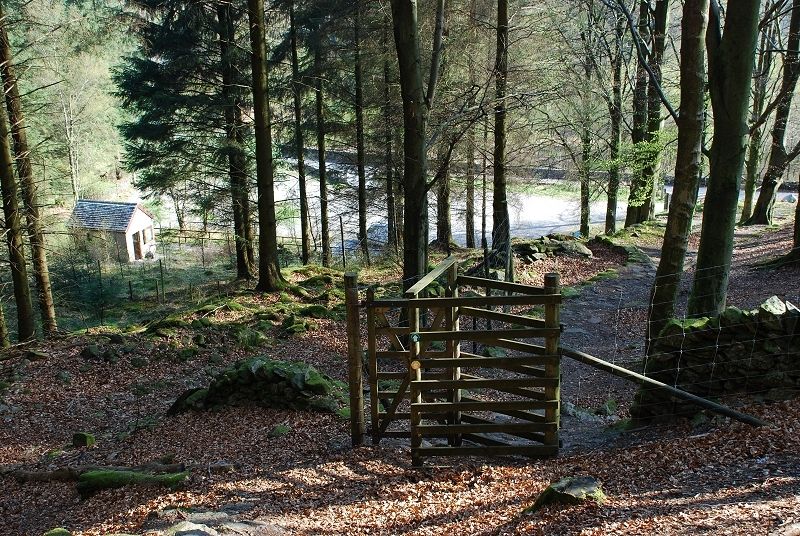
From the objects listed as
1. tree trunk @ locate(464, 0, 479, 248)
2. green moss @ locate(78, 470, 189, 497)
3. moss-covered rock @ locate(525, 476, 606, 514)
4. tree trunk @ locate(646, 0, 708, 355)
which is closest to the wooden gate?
moss-covered rock @ locate(525, 476, 606, 514)

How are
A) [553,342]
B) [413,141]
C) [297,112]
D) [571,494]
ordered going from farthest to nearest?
1. [297,112]
2. [413,141]
3. [553,342]
4. [571,494]

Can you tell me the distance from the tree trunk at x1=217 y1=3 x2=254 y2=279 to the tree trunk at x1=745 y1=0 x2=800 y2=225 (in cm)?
1434

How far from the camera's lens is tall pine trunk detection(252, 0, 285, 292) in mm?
14727

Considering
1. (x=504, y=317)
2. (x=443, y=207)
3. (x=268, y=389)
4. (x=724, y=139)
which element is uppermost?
(x=724, y=139)

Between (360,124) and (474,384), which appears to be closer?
(474,384)

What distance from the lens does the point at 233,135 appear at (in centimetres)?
1878

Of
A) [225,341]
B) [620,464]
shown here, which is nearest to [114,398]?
[225,341]

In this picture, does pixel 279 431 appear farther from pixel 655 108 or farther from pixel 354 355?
pixel 655 108

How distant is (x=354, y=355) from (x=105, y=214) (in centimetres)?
3086

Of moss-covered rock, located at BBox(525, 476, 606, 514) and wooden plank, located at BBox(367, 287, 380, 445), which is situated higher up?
wooden plank, located at BBox(367, 287, 380, 445)

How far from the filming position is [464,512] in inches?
211

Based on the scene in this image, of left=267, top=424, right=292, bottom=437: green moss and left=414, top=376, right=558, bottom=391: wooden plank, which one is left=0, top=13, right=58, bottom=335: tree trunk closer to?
left=267, top=424, right=292, bottom=437: green moss

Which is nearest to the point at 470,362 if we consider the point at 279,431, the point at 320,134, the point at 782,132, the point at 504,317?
the point at 504,317

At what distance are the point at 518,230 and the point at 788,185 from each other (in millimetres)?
22666
